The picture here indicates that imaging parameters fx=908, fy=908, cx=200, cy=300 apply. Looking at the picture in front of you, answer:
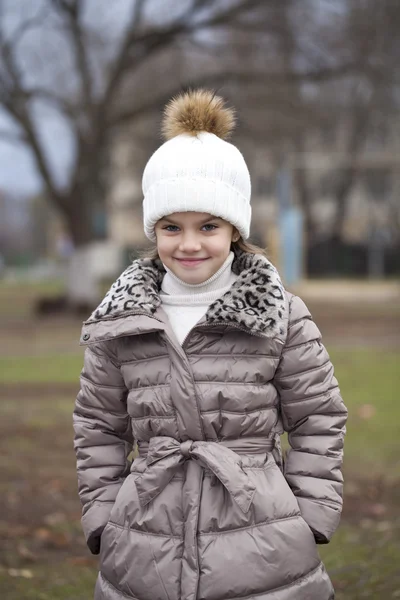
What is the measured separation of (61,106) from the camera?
59.7 ft

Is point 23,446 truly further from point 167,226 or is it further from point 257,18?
point 257,18

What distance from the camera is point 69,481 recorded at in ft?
20.4

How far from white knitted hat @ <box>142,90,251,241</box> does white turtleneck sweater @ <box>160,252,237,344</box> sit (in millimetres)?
175

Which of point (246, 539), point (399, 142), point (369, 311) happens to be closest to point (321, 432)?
point (246, 539)

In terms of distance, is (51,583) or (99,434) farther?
(51,583)

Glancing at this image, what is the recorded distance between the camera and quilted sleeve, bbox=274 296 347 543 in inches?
103

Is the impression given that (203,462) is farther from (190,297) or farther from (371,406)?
(371,406)

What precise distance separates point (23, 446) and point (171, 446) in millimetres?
4896

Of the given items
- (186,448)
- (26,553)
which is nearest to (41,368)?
(26,553)

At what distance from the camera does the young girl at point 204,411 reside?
2.49m

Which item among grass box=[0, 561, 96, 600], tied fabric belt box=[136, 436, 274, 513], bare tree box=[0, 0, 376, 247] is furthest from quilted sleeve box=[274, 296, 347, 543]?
bare tree box=[0, 0, 376, 247]

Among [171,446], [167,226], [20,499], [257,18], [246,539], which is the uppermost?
[257,18]

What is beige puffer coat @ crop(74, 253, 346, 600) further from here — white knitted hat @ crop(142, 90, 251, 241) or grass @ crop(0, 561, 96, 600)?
grass @ crop(0, 561, 96, 600)

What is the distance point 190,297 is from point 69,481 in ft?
12.4
